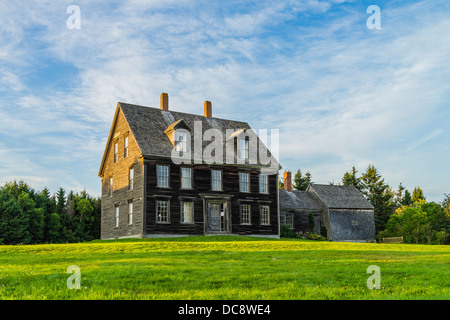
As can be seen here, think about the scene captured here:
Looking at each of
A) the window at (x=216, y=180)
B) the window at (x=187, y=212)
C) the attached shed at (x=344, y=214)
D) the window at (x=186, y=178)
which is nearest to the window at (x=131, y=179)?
the window at (x=186, y=178)

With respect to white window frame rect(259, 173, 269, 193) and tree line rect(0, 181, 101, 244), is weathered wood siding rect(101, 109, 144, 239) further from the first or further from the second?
tree line rect(0, 181, 101, 244)

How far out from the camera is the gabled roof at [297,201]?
5047cm

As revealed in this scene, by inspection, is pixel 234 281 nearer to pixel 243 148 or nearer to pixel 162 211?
pixel 162 211

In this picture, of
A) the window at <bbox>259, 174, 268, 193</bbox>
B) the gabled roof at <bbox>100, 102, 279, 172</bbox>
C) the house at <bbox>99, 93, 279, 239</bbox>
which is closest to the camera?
the house at <bbox>99, 93, 279, 239</bbox>

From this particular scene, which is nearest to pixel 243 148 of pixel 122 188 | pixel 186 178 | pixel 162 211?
pixel 186 178

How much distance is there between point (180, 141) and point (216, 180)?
4372 millimetres

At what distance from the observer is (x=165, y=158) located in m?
35.9

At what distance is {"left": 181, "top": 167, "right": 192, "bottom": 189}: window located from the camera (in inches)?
1448

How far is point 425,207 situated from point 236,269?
54.1 meters

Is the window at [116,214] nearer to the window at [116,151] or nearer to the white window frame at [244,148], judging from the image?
the window at [116,151]

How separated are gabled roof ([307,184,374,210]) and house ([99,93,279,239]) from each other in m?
13.9

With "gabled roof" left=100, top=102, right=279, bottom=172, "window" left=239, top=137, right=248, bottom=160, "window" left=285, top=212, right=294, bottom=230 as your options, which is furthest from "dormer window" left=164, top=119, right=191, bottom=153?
"window" left=285, top=212, right=294, bottom=230

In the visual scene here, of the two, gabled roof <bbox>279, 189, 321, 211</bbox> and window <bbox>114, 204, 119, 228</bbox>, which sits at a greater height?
gabled roof <bbox>279, 189, 321, 211</bbox>
